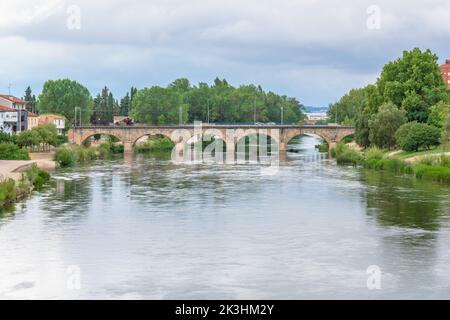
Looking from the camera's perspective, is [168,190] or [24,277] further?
[168,190]

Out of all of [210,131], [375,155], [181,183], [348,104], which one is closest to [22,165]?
[181,183]

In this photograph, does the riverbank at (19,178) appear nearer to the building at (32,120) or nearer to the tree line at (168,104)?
the building at (32,120)

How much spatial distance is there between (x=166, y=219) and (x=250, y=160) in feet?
169

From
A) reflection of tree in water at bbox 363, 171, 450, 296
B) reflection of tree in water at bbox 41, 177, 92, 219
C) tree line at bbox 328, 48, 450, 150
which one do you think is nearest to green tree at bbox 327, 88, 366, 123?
tree line at bbox 328, 48, 450, 150

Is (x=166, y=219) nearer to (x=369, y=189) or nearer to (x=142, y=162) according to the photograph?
(x=369, y=189)

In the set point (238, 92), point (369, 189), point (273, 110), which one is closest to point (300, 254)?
point (369, 189)

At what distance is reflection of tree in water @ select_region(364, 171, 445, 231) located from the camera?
135ft

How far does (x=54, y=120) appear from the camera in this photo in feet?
416

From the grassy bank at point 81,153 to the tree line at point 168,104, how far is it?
63.7ft

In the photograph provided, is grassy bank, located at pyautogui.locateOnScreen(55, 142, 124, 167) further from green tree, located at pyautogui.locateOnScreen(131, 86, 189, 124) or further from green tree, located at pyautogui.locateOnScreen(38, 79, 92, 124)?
green tree, located at pyautogui.locateOnScreen(38, 79, 92, 124)

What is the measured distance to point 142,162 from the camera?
88.9 metres

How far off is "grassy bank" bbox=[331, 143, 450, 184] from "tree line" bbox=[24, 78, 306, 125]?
56.2 metres

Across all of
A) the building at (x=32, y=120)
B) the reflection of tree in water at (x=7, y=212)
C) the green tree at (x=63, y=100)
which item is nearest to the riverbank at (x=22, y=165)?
the reflection of tree in water at (x=7, y=212)

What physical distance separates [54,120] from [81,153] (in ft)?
124
